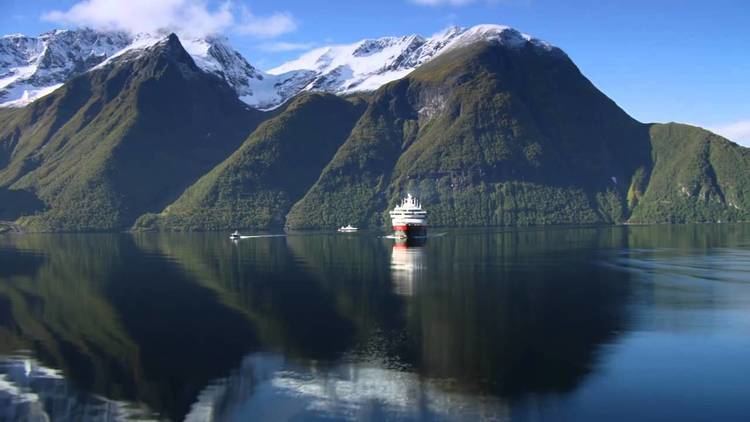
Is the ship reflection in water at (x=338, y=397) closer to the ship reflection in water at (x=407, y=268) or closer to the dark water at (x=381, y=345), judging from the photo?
the dark water at (x=381, y=345)

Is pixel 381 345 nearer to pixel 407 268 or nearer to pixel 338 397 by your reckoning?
pixel 338 397

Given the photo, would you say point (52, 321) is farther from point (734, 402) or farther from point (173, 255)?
point (173, 255)

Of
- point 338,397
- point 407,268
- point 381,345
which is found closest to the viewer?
point 338,397

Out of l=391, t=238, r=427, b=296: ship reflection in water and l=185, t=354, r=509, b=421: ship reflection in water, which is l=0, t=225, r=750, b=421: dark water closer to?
l=185, t=354, r=509, b=421: ship reflection in water

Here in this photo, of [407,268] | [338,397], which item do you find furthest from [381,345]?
[407,268]

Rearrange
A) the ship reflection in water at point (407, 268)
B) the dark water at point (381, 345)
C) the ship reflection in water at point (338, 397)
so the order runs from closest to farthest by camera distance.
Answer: the ship reflection in water at point (338, 397) < the dark water at point (381, 345) < the ship reflection in water at point (407, 268)

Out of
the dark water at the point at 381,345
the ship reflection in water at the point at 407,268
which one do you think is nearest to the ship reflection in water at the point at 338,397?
the dark water at the point at 381,345
